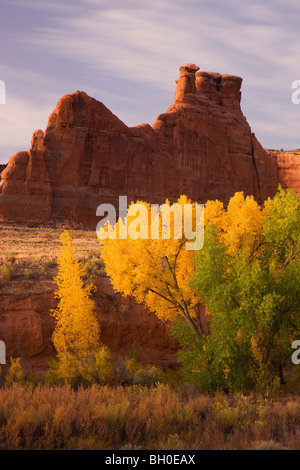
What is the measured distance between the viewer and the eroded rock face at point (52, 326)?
71.1ft

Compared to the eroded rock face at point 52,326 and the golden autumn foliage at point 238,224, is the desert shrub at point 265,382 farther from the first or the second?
the eroded rock face at point 52,326

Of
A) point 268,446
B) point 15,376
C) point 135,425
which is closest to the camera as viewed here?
point 268,446

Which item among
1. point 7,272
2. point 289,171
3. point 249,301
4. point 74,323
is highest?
point 289,171

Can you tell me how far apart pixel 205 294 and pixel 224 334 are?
5.71 ft

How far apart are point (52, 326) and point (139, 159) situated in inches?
2039

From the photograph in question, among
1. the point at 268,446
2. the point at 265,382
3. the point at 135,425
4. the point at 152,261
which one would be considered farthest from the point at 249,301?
the point at 135,425

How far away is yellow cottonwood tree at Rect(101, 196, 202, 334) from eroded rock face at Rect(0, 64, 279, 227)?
44.1 meters

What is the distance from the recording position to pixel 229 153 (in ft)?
267

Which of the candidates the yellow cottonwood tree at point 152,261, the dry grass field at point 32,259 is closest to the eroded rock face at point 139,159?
the dry grass field at point 32,259

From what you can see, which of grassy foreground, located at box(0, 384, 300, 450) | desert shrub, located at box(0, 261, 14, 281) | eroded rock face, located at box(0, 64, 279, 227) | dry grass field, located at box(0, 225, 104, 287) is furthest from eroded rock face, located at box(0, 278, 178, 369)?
eroded rock face, located at box(0, 64, 279, 227)

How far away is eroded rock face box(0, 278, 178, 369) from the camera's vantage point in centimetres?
2166

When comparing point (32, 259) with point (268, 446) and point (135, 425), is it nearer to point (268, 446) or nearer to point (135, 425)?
point (135, 425)

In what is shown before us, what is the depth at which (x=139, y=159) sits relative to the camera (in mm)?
71125
